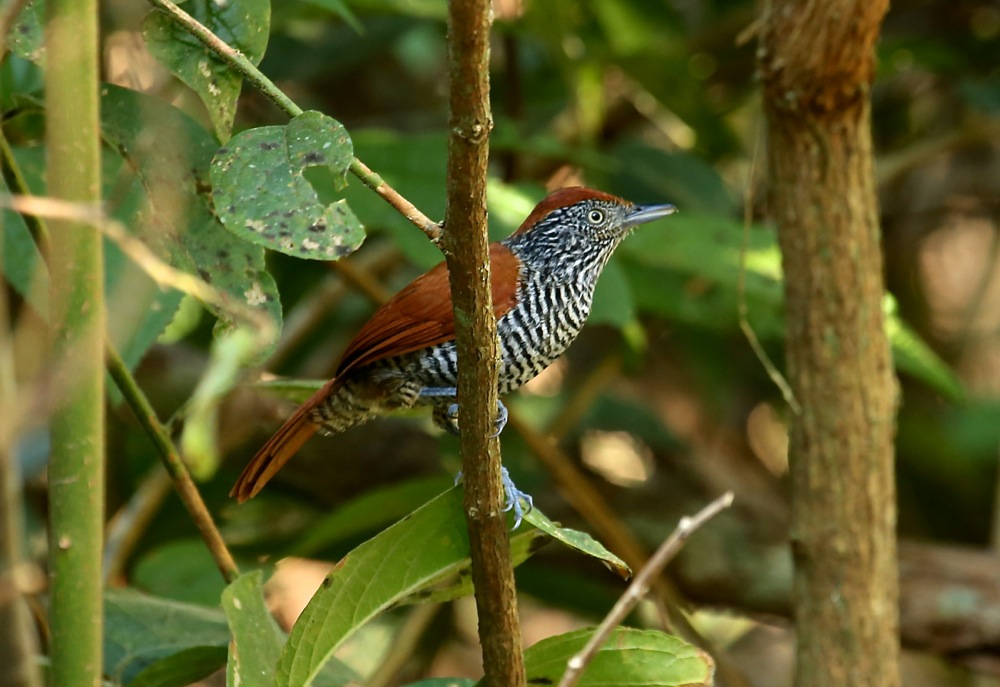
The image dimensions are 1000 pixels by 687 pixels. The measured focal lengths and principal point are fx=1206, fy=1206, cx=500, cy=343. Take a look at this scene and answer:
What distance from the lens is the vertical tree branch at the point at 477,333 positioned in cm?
160

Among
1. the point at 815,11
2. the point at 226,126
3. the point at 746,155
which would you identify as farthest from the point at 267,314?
the point at 746,155

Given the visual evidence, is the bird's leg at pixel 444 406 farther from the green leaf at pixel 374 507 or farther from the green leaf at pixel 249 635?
the green leaf at pixel 249 635

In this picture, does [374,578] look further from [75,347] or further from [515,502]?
[75,347]

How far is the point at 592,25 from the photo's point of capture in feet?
18.4

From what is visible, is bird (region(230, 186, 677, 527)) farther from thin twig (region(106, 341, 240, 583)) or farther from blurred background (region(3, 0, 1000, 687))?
thin twig (region(106, 341, 240, 583))

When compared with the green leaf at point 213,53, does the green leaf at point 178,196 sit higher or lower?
lower

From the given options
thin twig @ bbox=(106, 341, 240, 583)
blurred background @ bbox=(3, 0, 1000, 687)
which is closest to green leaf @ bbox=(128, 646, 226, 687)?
thin twig @ bbox=(106, 341, 240, 583)

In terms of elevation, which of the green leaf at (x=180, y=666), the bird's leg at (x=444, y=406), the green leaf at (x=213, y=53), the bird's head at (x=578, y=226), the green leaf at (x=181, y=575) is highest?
the green leaf at (x=213, y=53)

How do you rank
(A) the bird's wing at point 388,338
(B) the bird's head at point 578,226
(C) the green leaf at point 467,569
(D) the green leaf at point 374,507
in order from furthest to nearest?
(D) the green leaf at point 374,507 → (B) the bird's head at point 578,226 → (A) the bird's wing at point 388,338 → (C) the green leaf at point 467,569

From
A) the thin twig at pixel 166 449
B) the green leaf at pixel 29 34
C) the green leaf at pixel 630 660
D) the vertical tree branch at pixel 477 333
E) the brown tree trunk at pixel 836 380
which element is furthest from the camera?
the brown tree trunk at pixel 836 380

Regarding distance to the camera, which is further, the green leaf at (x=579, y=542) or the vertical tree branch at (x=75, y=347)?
the green leaf at (x=579, y=542)

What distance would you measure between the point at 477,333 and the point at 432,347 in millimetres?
1194

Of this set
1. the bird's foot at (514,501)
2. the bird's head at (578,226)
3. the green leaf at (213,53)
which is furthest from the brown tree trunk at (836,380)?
the green leaf at (213,53)

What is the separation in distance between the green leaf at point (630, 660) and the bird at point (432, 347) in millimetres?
608
